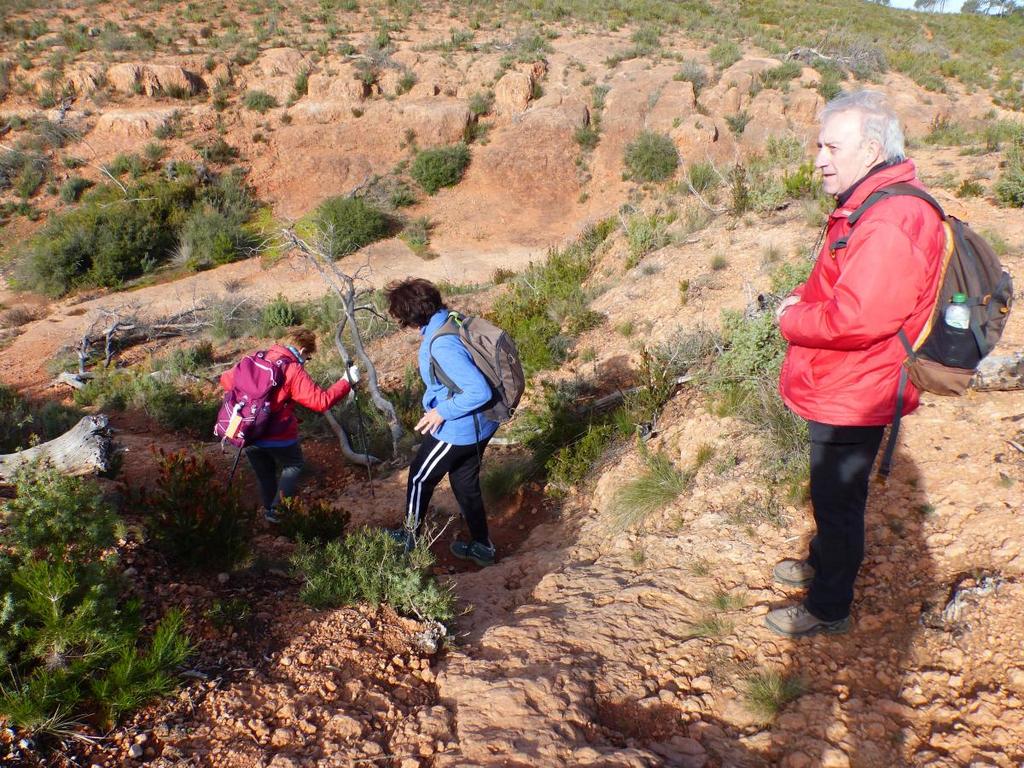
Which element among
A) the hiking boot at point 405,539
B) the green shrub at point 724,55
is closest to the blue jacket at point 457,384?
the hiking boot at point 405,539

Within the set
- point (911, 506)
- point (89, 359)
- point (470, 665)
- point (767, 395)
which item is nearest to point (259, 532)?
point (470, 665)

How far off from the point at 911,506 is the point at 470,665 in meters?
2.36

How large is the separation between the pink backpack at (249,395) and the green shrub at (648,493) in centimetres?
233

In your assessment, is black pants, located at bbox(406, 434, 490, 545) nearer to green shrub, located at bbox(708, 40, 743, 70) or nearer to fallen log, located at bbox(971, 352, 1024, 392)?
fallen log, located at bbox(971, 352, 1024, 392)

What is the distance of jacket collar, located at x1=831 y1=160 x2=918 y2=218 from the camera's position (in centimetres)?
178

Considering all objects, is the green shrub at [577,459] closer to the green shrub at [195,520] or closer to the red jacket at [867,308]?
the green shrub at [195,520]

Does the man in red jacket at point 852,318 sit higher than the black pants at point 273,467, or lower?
higher

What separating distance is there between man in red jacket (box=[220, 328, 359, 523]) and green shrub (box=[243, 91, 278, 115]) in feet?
57.0

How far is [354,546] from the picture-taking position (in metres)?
2.92

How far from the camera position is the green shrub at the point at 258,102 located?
708 inches

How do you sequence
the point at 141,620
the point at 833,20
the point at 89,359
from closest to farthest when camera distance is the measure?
the point at 141,620, the point at 89,359, the point at 833,20

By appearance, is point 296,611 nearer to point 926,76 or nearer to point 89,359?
point 89,359

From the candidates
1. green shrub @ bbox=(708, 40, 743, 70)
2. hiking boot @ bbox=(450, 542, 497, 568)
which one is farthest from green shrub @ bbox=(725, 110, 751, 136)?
hiking boot @ bbox=(450, 542, 497, 568)

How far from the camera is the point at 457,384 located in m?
2.98
